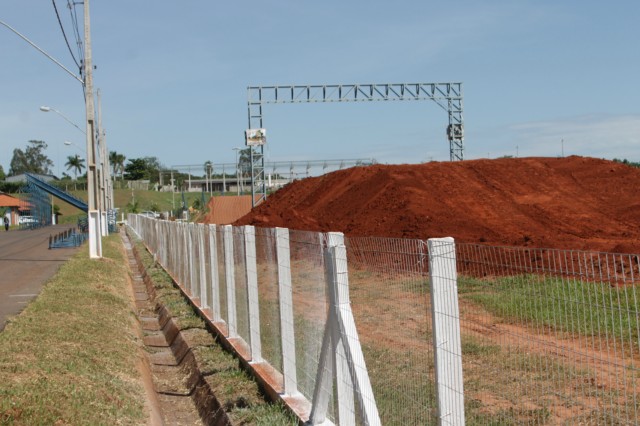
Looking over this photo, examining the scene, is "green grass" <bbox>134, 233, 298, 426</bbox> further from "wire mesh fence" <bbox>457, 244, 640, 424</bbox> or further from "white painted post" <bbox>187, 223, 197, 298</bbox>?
"wire mesh fence" <bbox>457, 244, 640, 424</bbox>

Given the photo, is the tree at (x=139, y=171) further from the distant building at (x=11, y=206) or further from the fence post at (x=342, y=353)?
the fence post at (x=342, y=353)

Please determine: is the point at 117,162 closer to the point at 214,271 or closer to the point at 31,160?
the point at 31,160

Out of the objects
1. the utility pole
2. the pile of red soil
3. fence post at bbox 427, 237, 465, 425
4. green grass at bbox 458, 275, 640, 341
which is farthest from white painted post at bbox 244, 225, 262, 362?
the utility pole

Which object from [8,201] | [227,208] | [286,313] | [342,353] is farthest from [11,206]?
[342,353]

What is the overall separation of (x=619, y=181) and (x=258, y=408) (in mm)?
21981

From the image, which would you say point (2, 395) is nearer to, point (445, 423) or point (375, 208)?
point (445, 423)

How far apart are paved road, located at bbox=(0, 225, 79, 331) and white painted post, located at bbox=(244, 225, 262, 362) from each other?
17.3 feet

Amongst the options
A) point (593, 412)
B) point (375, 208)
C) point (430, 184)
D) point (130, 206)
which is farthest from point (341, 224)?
point (130, 206)

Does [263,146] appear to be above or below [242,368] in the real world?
above

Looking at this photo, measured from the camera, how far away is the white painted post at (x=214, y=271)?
12.4 meters

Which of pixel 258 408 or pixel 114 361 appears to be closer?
pixel 258 408

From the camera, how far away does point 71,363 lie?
9.06 metres

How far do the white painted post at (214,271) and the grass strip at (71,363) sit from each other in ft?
4.26

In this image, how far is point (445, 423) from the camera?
430 cm
